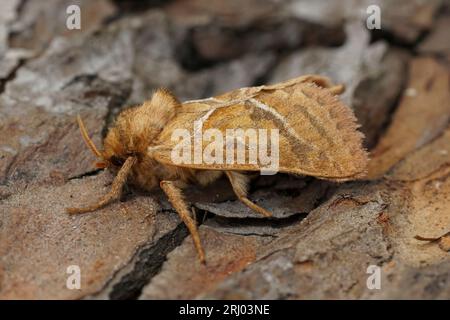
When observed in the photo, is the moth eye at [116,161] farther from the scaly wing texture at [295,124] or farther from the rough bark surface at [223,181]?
the scaly wing texture at [295,124]

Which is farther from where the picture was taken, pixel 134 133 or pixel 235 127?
pixel 134 133

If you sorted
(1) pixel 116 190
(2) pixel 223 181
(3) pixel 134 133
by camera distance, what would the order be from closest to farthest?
(1) pixel 116 190 → (3) pixel 134 133 → (2) pixel 223 181

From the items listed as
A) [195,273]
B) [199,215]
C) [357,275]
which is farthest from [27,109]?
[357,275]

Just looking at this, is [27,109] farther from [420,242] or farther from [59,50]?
[420,242]

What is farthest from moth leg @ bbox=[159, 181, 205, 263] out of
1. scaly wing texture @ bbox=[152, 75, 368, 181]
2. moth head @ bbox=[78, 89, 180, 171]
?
moth head @ bbox=[78, 89, 180, 171]

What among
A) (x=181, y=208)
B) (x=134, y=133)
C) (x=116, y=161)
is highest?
(x=134, y=133)

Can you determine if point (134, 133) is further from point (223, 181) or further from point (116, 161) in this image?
point (223, 181)

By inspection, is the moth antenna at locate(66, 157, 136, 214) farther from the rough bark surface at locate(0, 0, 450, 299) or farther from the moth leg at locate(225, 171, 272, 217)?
the moth leg at locate(225, 171, 272, 217)

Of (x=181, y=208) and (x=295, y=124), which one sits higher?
(x=295, y=124)

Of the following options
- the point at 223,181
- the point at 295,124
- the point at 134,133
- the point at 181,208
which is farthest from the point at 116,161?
the point at 295,124
